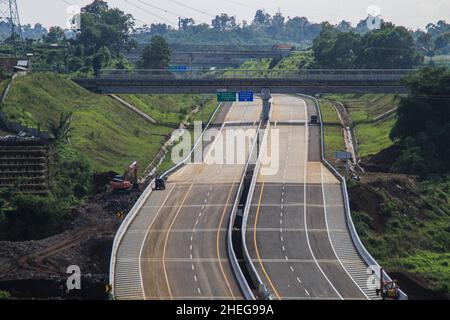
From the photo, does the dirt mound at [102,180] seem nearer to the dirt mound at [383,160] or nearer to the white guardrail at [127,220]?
the white guardrail at [127,220]

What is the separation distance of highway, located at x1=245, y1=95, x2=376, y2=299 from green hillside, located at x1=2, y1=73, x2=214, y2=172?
55.9ft

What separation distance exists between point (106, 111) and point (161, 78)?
12.5 meters

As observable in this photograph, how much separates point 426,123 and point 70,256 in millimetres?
50841

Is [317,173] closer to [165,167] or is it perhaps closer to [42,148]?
[165,167]

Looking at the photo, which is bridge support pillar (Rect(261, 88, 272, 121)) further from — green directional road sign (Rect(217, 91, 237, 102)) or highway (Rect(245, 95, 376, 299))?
highway (Rect(245, 95, 376, 299))

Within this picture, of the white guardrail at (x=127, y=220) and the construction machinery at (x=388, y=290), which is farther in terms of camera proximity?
the white guardrail at (x=127, y=220)

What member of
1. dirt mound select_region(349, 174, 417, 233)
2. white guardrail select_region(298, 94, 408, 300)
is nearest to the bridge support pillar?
white guardrail select_region(298, 94, 408, 300)

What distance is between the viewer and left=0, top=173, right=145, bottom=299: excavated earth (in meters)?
56.3

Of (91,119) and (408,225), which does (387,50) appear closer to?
(91,119)

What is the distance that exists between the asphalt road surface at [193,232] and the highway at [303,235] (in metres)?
2.56

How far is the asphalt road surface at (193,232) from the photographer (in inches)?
2179

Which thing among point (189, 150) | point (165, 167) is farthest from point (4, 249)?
point (189, 150)

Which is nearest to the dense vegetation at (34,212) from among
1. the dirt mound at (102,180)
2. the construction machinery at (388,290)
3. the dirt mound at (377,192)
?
the dirt mound at (102,180)
